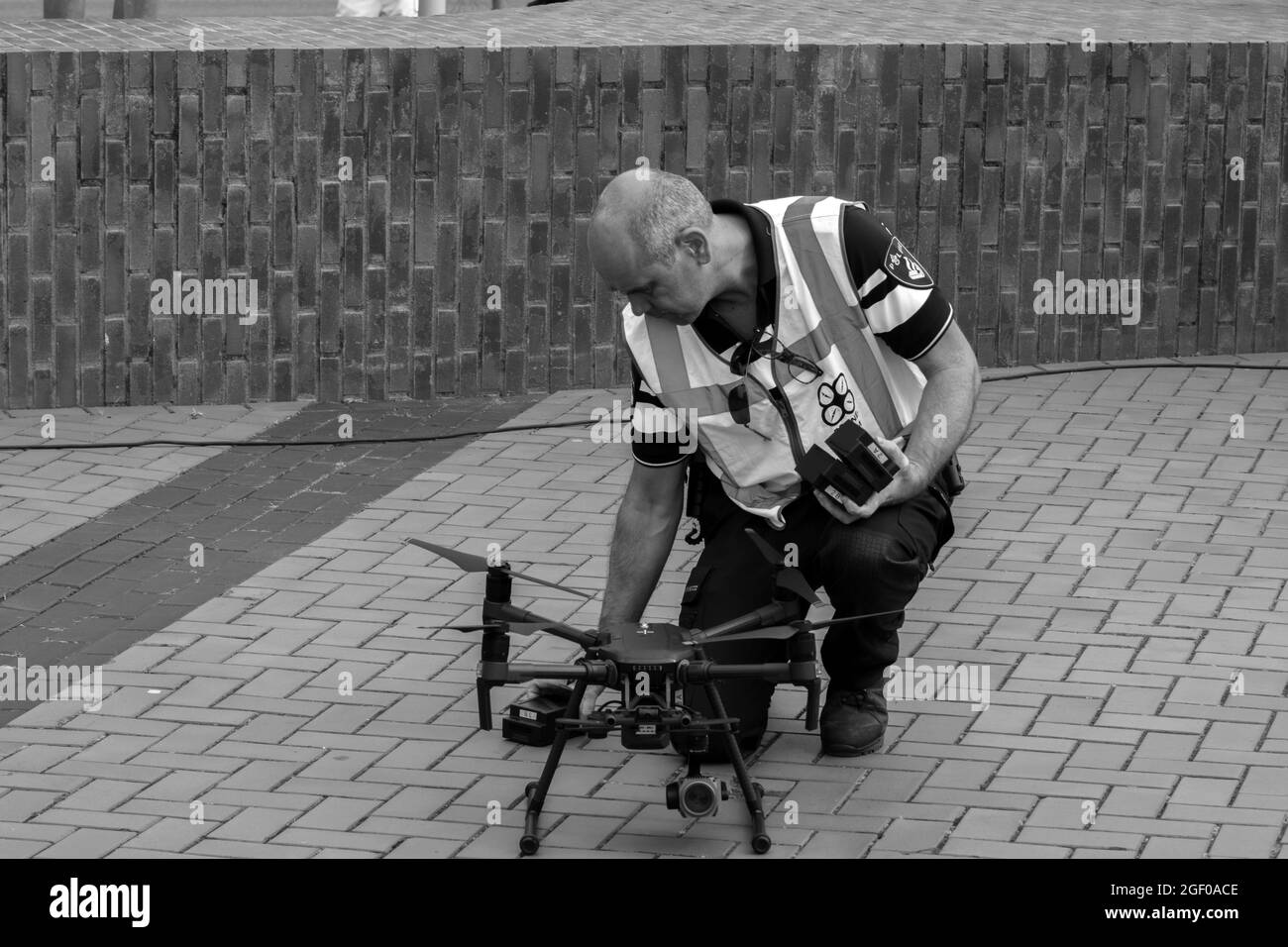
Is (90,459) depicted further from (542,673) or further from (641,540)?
(542,673)

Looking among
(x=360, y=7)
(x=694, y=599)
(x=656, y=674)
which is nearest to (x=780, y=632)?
(x=656, y=674)

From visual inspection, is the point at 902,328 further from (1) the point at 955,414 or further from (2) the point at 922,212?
(2) the point at 922,212

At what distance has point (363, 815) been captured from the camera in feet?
15.2

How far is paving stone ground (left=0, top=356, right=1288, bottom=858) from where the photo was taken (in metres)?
4.54

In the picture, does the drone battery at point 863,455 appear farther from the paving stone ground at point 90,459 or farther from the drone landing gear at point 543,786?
the paving stone ground at point 90,459

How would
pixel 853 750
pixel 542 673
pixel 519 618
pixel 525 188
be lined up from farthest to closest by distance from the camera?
1. pixel 525 188
2. pixel 853 750
3. pixel 519 618
4. pixel 542 673

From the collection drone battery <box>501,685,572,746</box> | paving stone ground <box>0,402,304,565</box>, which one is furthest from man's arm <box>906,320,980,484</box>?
paving stone ground <box>0,402,304,565</box>

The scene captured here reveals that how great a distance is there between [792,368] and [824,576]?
50cm

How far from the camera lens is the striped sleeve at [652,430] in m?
4.80

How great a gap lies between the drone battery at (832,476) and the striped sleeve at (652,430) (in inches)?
13.6

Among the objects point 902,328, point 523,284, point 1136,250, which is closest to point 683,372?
point 902,328

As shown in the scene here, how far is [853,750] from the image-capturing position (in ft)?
16.3

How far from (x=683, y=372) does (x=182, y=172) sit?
11.6 feet

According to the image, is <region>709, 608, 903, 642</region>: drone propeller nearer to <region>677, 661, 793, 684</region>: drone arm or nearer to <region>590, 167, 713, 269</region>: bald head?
<region>677, 661, 793, 684</region>: drone arm
